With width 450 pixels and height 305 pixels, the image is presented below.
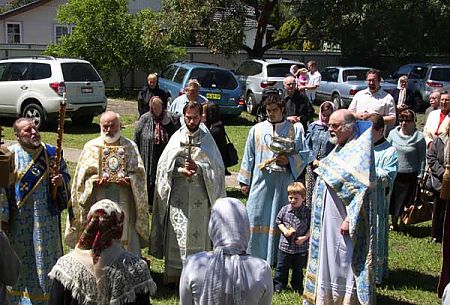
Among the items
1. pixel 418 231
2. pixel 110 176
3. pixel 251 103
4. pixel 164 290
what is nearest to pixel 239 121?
pixel 251 103

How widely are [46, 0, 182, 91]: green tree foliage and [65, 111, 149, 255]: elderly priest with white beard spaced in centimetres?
1824

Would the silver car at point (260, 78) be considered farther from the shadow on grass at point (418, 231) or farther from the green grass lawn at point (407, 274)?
the shadow on grass at point (418, 231)

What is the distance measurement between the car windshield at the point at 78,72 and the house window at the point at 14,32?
18.7m

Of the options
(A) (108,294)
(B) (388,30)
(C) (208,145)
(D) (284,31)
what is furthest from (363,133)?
(D) (284,31)

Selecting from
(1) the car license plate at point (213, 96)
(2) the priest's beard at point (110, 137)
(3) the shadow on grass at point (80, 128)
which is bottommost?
(3) the shadow on grass at point (80, 128)

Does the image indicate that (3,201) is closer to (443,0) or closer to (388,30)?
(388,30)

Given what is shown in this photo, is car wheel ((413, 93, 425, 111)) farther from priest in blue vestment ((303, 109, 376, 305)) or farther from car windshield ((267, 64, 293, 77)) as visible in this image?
priest in blue vestment ((303, 109, 376, 305))

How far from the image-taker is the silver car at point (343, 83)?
23.8m

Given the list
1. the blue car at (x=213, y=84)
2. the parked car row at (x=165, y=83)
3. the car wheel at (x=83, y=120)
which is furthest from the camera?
the blue car at (x=213, y=84)

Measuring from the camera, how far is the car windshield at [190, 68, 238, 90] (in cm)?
1975

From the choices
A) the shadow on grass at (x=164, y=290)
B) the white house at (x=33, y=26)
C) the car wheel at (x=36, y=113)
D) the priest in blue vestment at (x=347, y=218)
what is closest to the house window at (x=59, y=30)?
the white house at (x=33, y=26)

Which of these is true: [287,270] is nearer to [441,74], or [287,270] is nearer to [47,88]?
[47,88]

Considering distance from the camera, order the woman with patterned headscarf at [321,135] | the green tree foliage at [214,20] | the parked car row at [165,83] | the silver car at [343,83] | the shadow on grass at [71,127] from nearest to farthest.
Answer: the woman with patterned headscarf at [321,135] → the parked car row at [165,83] → the shadow on grass at [71,127] → the silver car at [343,83] → the green tree foliage at [214,20]

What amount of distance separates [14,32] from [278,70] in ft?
61.3
